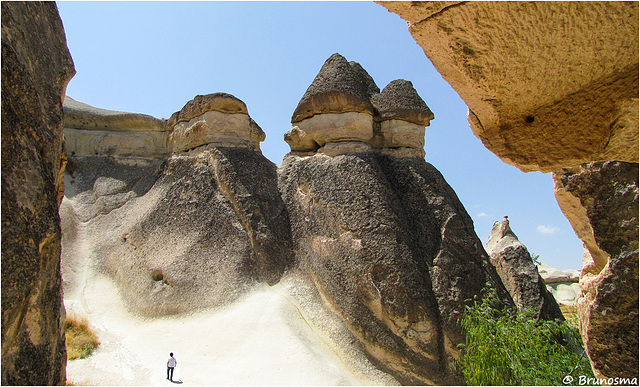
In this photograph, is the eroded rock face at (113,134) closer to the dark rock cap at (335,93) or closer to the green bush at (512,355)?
the dark rock cap at (335,93)

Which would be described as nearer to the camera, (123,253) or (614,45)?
(614,45)

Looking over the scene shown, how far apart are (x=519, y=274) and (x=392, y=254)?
2.98m

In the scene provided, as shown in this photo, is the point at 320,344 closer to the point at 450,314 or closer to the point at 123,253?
the point at 450,314

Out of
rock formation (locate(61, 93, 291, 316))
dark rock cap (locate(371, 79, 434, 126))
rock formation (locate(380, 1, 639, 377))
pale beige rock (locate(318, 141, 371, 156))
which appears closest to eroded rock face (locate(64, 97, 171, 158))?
rock formation (locate(61, 93, 291, 316))

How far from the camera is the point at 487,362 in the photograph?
5332 millimetres

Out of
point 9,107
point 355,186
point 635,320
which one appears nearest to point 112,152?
point 355,186

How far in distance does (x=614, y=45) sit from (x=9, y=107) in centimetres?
258

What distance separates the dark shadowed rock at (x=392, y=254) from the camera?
6117 mm

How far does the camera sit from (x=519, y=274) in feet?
Answer: 26.8

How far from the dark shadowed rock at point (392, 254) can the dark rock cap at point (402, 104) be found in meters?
0.75

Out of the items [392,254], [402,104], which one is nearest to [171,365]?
[392,254]

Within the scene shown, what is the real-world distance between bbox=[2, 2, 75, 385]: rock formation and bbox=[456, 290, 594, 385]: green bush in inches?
169

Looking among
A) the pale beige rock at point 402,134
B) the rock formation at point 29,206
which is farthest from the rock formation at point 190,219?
the rock formation at point 29,206

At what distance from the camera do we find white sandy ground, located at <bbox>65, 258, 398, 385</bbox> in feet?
18.4
